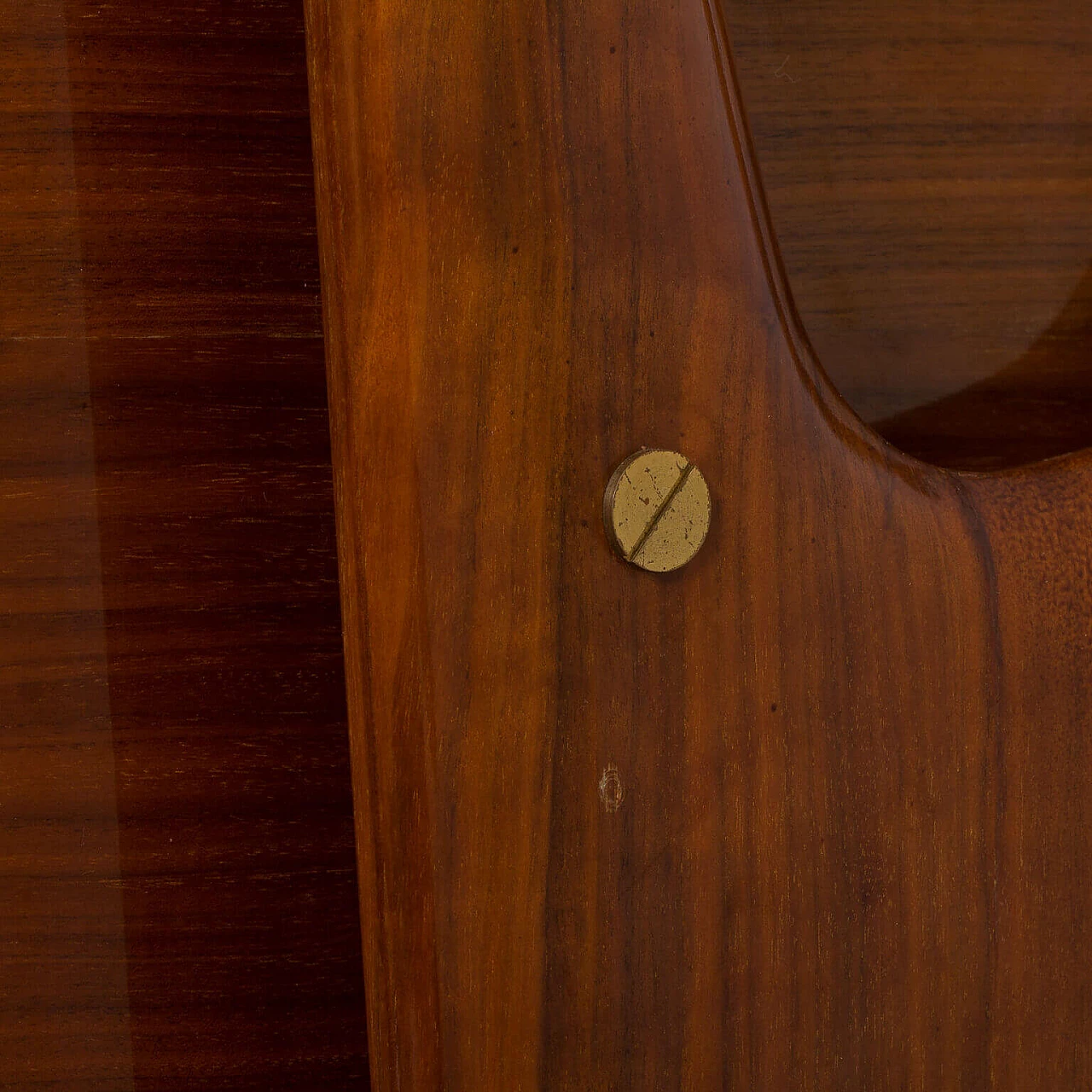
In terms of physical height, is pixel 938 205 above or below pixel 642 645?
above

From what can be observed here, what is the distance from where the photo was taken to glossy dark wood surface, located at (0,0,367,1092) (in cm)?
49

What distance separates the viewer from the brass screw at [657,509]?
1.31 feet

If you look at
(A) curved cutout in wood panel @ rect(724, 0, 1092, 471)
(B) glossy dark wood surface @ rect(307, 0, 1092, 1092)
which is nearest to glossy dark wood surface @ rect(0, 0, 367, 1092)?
(B) glossy dark wood surface @ rect(307, 0, 1092, 1092)

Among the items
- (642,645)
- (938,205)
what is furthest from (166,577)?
(938,205)

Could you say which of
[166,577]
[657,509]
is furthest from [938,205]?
[166,577]

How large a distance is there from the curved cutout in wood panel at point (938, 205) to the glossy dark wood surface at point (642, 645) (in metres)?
0.16

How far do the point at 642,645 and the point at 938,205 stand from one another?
35 cm

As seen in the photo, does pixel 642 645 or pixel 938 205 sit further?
pixel 938 205

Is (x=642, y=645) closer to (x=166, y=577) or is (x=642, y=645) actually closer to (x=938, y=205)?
(x=166, y=577)

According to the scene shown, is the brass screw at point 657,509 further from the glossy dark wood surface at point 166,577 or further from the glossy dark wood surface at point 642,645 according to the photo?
the glossy dark wood surface at point 166,577

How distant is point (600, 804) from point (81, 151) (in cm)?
37

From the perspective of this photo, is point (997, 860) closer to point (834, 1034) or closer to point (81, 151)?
point (834, 1034)

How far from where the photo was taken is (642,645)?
0.41 m

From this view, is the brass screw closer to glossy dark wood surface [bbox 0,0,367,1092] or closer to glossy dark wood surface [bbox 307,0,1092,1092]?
glossy dark wood surface [bbox 307,0,1092,1092]
